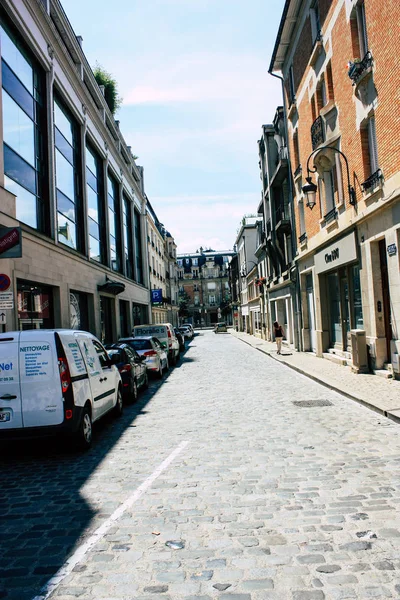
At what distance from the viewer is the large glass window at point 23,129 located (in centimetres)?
1386

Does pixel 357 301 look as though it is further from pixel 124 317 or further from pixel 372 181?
pixel 124 317

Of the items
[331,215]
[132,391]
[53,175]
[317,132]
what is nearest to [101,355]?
[132,391]

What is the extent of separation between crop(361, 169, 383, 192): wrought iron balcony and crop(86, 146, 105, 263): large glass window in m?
13.4

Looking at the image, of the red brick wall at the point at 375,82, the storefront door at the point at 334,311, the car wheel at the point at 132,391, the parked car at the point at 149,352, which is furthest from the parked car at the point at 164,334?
the car wheel at the point at 132,391

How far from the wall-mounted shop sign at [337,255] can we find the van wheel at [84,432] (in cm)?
1012

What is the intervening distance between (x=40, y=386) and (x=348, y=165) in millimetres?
12281

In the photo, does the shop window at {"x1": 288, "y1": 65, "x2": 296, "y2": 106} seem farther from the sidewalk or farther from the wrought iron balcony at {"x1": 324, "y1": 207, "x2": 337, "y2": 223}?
the sidewalk

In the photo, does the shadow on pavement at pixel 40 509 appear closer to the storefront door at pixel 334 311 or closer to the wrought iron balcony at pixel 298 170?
the storefront door at pixel 334 311

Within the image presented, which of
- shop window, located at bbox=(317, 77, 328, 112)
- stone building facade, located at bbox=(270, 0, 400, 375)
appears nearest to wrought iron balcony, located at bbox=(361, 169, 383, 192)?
stone building facade, located at bbox=(270, 0, 400, 375)

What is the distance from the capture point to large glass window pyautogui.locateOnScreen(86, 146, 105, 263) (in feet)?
79.2

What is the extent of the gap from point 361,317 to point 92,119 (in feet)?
53.6

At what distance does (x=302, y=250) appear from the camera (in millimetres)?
23000

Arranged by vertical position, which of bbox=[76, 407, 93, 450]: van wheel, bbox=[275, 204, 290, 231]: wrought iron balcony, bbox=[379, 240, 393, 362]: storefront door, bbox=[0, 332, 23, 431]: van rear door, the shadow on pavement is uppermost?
bbox=[275, 204, 290, 231]: wrought iron balcony

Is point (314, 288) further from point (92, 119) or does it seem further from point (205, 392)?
point (92, 119)
